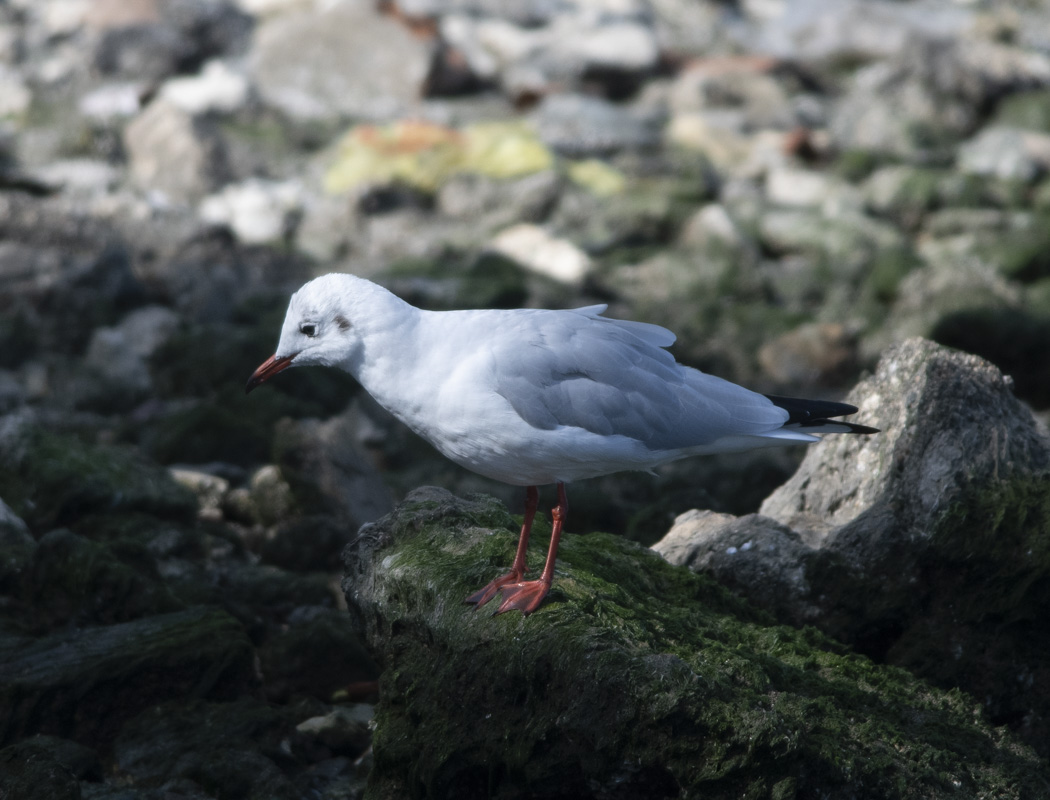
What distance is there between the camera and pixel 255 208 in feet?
44.3

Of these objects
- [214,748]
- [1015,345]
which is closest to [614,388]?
[214,748]

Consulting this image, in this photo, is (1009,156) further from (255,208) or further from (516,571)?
(516,571)

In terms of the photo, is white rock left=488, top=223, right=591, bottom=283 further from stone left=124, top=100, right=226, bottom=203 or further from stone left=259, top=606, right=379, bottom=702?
stone left=259, top=606, right=379, bottom=702

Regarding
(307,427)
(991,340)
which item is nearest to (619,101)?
(991,340)

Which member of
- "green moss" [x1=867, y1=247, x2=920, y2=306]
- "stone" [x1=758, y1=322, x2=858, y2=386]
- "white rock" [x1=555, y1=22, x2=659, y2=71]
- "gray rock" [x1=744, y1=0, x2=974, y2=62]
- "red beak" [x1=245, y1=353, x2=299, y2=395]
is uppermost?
"gray rock" [x1=744, y1=0, x2=974, y2=62]

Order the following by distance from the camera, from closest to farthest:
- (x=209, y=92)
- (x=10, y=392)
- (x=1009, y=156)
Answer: (x=10, y=392) → (x=1009, y=156) → (x=209, y=92)

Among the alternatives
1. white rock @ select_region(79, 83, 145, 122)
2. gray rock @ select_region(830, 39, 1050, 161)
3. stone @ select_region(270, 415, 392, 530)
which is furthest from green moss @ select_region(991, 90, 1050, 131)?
stone @ select_region(270, 415, 392, 530)

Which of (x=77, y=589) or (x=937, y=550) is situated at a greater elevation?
(x=937, y=550)

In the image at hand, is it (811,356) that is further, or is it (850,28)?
(850,28)

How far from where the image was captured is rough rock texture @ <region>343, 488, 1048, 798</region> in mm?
3496

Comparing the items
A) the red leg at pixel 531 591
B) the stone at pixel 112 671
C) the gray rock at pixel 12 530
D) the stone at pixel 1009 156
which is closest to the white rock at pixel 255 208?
the gray rock at pixel 12 530

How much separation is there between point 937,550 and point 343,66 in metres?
14.4

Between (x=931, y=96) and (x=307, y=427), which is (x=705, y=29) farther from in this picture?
(x=307, y=427)

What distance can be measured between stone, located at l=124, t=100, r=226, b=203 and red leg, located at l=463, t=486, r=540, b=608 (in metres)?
10.5
